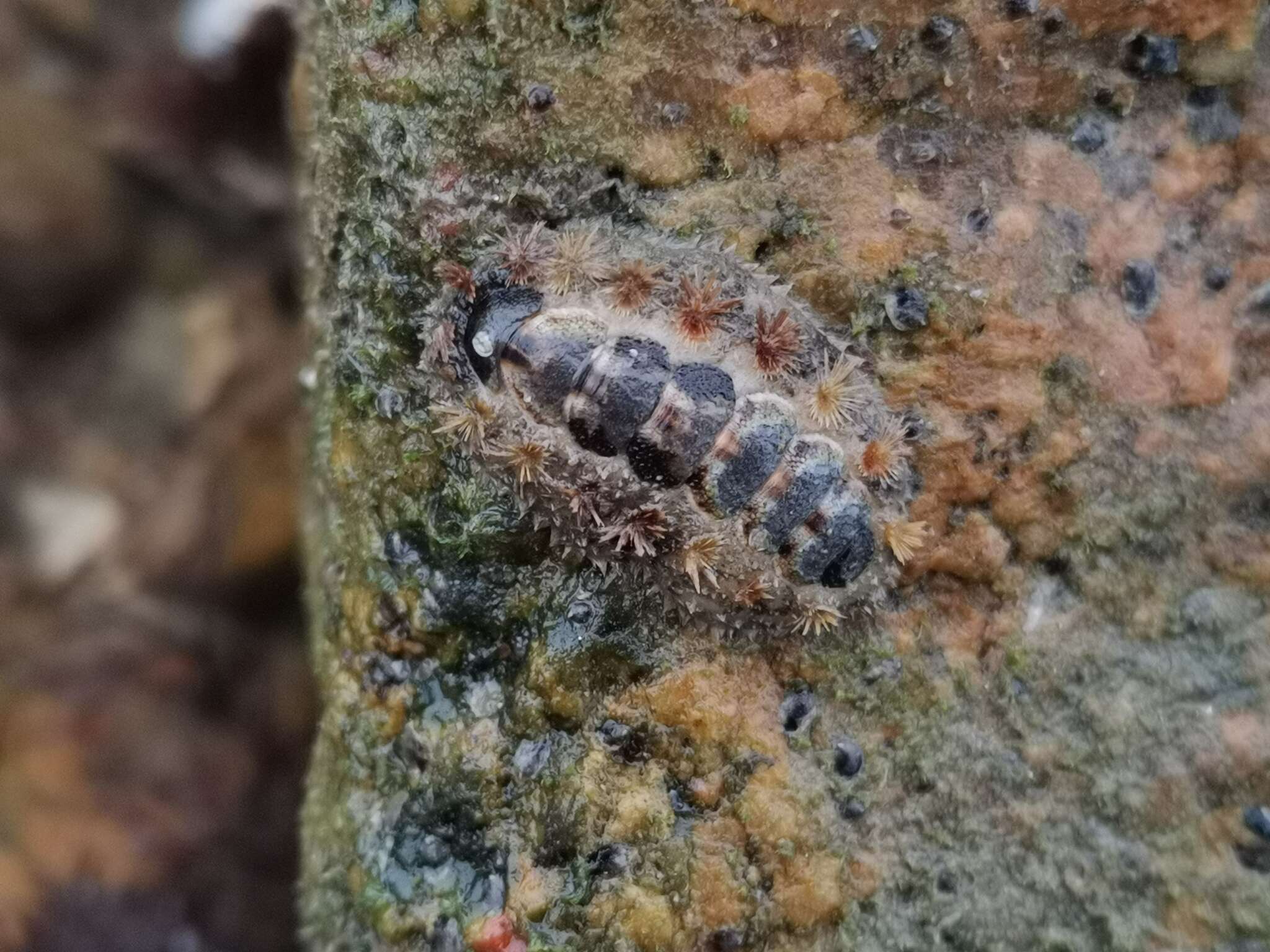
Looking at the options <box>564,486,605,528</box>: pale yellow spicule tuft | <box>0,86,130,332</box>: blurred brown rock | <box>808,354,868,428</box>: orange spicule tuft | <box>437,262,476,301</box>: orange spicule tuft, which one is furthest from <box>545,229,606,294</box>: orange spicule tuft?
<box>0,86,130,332</box>: blurred brown rock

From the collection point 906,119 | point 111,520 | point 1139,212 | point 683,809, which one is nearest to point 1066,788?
point 683,809

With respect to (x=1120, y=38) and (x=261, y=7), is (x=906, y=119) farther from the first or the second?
(x=261, y=7)

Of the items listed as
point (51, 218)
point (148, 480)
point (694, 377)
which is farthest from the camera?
point (148, 480)

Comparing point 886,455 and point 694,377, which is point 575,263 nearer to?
point 694,377

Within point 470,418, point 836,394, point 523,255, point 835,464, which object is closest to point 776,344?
point 836,394

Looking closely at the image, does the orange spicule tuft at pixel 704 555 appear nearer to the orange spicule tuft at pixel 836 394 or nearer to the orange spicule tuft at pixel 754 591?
the orange spicule tuft at pixel 754 591

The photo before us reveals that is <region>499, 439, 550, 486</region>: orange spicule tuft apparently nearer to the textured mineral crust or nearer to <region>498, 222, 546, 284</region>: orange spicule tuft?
the textured mineral crust
